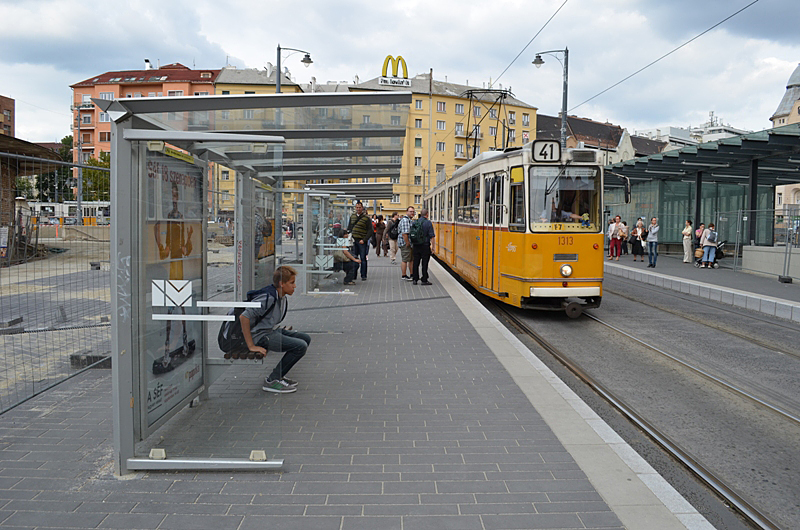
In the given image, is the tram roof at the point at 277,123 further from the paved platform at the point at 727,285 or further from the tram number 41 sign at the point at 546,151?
the paved platform at the point at 727,285

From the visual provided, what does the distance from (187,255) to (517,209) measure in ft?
24.6

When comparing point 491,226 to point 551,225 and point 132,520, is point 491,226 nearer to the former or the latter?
point 551,225

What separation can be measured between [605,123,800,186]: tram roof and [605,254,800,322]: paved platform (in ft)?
12.3

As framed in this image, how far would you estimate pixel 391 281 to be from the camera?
16.8 metres

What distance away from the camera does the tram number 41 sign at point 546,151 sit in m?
10.8

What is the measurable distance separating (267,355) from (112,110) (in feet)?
7.71

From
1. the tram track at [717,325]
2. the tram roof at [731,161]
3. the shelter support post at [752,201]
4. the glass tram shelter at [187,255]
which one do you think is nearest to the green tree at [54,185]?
the glass tram shelter at [187,255]

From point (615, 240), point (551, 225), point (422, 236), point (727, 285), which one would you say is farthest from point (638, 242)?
point (551, 225)

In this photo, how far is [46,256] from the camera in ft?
18.8

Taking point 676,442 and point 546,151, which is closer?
point 676,442

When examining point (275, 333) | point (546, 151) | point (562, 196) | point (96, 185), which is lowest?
point (275, 333)

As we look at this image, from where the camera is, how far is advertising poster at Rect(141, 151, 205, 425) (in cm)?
411

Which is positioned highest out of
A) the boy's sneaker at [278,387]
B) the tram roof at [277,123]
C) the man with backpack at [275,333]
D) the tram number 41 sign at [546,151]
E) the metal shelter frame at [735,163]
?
the metal shelter frame at [735,163]

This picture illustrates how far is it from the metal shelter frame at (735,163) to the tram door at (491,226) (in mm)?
4270
